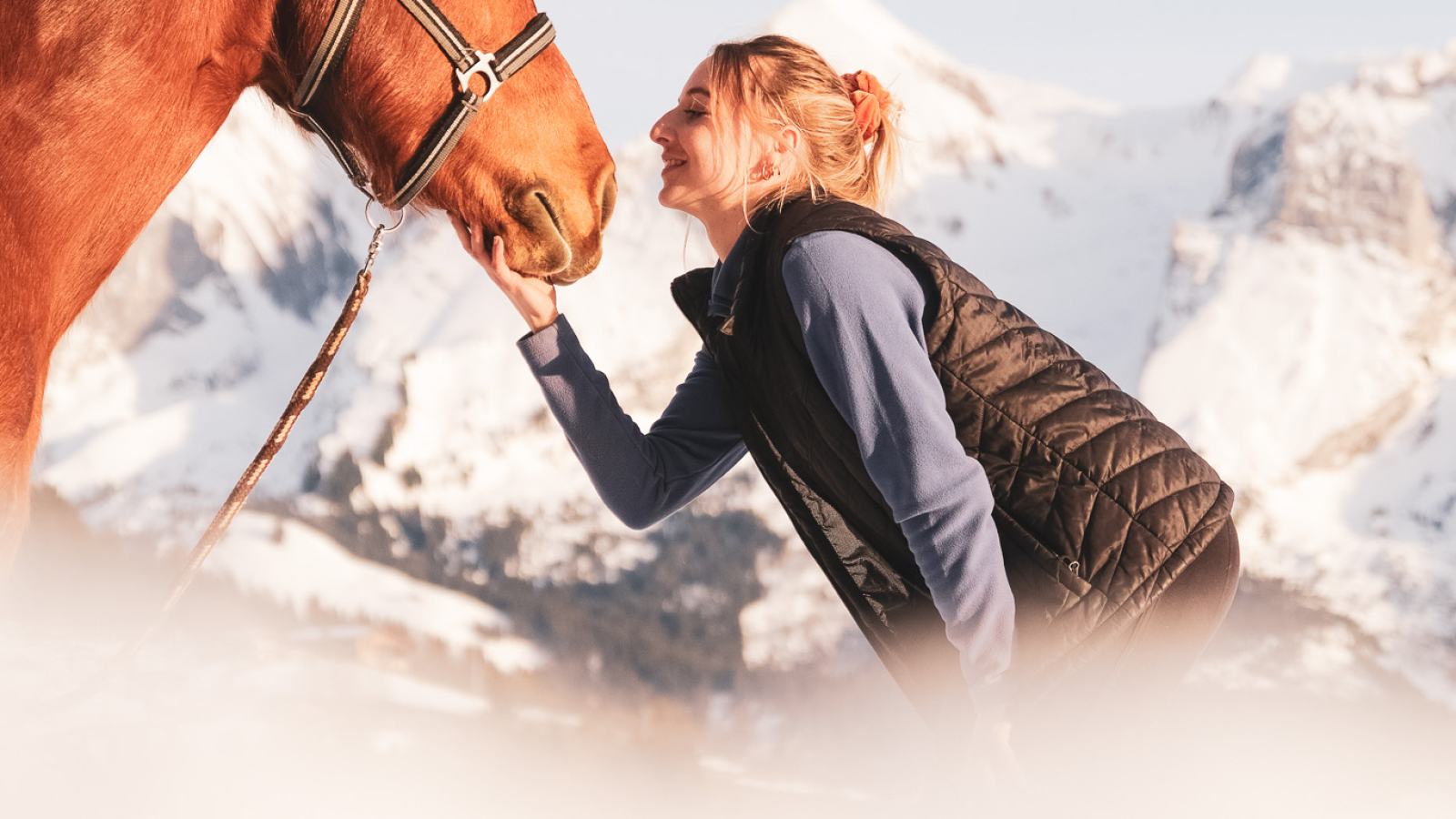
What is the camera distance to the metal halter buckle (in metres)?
0.67

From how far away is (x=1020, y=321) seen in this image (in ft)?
2.27

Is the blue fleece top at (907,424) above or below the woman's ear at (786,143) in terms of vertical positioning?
below

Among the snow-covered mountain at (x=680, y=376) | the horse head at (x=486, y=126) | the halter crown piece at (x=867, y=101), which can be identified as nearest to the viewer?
the horse head at (x=486, y=126)

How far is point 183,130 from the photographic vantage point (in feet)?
2.03

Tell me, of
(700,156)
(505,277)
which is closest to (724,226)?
(700,156)

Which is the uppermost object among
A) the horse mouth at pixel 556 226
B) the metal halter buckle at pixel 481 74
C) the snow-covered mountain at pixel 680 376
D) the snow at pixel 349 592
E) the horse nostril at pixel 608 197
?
the metal halter buckle at pixel 481 74

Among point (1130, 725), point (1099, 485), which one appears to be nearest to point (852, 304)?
point (1099, 485)

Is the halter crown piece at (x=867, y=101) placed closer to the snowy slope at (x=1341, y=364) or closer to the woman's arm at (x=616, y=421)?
the woman's arm at (x=616, y=421)

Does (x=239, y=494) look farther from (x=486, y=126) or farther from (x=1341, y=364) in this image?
(x=1341, y=364)

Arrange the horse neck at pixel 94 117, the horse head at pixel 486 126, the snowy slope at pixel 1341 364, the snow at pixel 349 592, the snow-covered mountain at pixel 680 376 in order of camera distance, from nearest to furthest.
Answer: the horse neck at pixel 94 117 < the horse head at pixel 486 126 < the snowy slope at pixel 1341 364 < the snow-covered mountain at pixel 680 376 < the snow at pixel 349 592

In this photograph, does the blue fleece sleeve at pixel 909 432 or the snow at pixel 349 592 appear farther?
the snow at pixel 349 592

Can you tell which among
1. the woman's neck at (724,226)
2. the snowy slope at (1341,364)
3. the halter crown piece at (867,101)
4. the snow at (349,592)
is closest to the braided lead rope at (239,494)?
A: the woman's neck at (724,226)

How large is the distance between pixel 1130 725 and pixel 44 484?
6866mm

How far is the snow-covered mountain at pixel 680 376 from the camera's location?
17.3 ft
